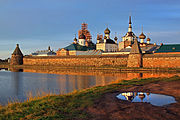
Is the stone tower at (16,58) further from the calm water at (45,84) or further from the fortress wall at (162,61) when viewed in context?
the fortress wall at (162,61)

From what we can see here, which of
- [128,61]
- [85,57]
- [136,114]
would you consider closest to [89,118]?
[136,114]

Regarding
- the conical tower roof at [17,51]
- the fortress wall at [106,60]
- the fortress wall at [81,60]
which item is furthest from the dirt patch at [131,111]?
the conical tower roof at [17,51]

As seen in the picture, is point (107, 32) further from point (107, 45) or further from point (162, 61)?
point (162, 61)

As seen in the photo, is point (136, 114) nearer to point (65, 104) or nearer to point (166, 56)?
point (65, 104)

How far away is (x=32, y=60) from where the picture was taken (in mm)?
47500

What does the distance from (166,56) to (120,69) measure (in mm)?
7892

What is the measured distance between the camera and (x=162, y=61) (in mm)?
31016

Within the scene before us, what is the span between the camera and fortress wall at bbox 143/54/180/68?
97.6 feet

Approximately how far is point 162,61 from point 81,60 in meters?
16.1

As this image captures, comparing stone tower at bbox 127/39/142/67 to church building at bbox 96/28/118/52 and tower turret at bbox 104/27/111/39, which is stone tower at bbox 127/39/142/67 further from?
tower turret at bbox 104/27/111/39

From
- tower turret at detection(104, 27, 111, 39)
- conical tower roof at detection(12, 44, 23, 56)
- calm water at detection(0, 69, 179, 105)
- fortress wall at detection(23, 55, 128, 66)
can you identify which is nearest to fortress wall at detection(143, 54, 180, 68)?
fortress wall at detection(23, 55, 128, 66)

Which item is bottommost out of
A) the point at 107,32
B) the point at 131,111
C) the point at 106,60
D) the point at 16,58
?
the point at 131,111

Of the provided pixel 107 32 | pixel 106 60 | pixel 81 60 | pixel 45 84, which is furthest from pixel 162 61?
pixel 107 32

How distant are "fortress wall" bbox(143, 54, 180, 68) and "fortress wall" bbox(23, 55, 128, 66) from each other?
419 cm
